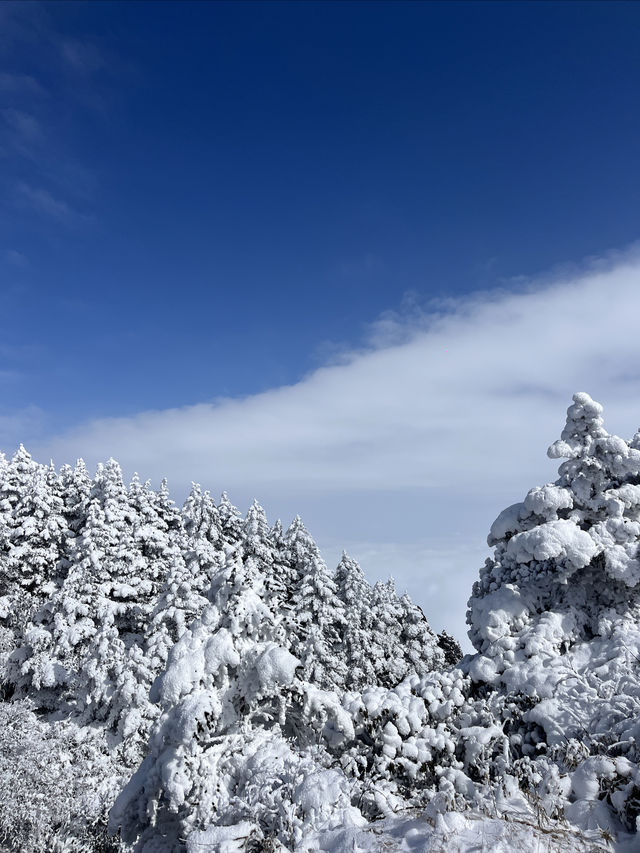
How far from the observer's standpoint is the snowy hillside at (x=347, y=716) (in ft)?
19.4

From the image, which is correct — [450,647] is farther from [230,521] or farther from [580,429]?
[580,429]

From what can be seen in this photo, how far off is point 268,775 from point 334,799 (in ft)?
4.98

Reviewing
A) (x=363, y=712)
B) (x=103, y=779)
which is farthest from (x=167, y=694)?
(x=103, y=779)

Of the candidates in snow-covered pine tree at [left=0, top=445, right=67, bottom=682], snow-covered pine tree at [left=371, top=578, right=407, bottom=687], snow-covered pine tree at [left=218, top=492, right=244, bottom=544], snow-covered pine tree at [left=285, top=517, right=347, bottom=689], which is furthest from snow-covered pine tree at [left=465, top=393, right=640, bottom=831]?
snow-covered pine tree at [left=218, top=492, right=244, bottom=544]

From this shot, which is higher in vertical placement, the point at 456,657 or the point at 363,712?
the point at 456,657

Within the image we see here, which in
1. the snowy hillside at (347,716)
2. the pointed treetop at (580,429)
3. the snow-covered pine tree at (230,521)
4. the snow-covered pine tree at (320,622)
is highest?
the snow-covered pine tree at (230,521)

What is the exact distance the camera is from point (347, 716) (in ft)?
29.6

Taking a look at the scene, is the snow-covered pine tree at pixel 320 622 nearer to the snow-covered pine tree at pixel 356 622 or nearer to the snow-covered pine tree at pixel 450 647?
the snow-covered pine tree at pixel 356 622

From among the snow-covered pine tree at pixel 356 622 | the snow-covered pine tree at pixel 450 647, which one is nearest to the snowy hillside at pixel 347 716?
the snow-covered pine tree at pixel 356 622

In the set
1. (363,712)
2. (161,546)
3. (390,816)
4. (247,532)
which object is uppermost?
(247,532)

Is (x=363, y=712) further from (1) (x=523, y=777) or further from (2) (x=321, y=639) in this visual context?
(2) (x=321, y=639)

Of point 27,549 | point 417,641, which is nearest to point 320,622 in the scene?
point 417,641

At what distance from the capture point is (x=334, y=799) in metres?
6.11

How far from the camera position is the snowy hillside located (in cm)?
591
